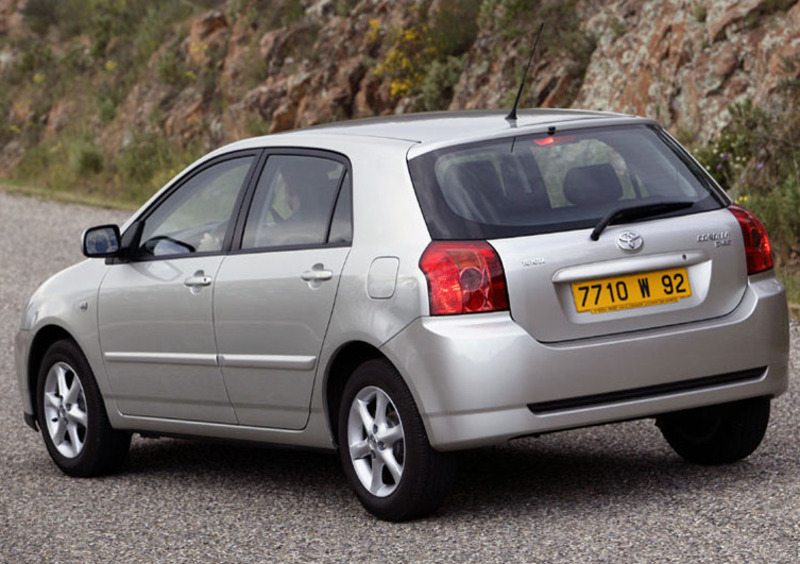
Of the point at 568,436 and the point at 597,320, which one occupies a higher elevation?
the point at 597,320

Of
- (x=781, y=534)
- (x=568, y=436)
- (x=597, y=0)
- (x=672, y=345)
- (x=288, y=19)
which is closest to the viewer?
(x=781, y=534)

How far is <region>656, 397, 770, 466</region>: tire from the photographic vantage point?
6.48 m

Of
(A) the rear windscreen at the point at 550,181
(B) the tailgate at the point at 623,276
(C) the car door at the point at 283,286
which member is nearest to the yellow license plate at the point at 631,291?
(B) the tailgate at the point at 623,276

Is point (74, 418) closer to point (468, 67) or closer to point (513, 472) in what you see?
point (513, 472)

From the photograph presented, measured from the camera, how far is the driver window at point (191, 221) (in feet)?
22.9

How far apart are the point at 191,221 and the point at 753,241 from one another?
106 inches

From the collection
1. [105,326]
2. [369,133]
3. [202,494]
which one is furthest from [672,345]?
[105,326]

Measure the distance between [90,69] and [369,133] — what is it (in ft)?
93.8

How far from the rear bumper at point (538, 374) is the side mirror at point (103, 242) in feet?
6.87

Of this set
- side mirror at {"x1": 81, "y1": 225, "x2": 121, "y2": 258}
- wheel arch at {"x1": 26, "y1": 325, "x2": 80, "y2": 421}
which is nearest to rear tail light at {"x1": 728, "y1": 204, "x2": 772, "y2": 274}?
side mirror at {"x1": 81, "y1": 225, "x2": 121, "y2": 258}

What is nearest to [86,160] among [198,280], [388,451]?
[198,280]

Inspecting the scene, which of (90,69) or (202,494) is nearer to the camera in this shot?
(202,494)

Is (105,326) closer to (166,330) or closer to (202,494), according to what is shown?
(166,330)

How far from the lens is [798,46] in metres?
14.6
